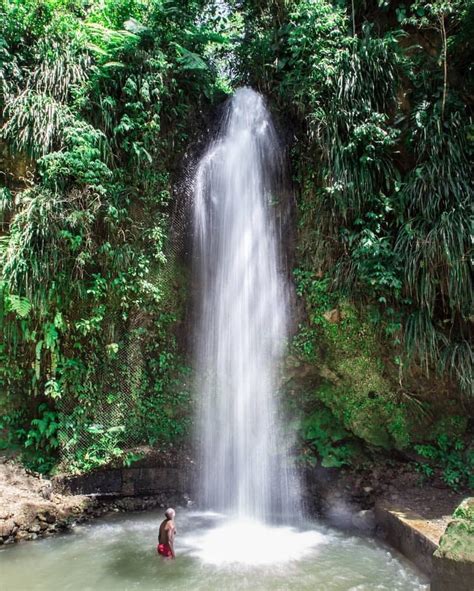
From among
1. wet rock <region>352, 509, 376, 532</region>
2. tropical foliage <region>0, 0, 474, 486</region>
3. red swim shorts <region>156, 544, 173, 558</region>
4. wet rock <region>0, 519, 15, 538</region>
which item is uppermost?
tropical foliage <region>0, 0, 474, 486</region>

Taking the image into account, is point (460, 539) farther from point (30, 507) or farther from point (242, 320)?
point (30, 507)

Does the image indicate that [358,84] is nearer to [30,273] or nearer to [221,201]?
[221,201]

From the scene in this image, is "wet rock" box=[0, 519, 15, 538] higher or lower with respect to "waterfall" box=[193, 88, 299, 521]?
lower

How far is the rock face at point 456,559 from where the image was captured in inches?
116

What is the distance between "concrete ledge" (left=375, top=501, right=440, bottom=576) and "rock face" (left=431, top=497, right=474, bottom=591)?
138cm

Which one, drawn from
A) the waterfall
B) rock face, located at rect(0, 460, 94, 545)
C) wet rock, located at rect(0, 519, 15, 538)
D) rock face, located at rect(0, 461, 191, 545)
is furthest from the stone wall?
wet rock, located at rect(0, 519, 15, 538)

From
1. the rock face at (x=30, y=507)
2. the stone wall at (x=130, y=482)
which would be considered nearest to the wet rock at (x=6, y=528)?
the rock face at (x=30, y=507)

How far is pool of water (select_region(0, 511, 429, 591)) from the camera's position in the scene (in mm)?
4469

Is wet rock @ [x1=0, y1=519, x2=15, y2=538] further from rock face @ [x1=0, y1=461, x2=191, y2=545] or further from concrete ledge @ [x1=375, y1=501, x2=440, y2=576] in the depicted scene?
concrete ledge @ [x1=375, y1=501, x2=440, y2=576]

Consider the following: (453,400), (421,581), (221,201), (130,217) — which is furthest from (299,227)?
(421,581)

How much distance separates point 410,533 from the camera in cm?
509

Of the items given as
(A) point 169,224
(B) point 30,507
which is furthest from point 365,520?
(A) point 169,224

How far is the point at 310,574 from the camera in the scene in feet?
15.4

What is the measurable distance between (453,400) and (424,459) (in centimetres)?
105
